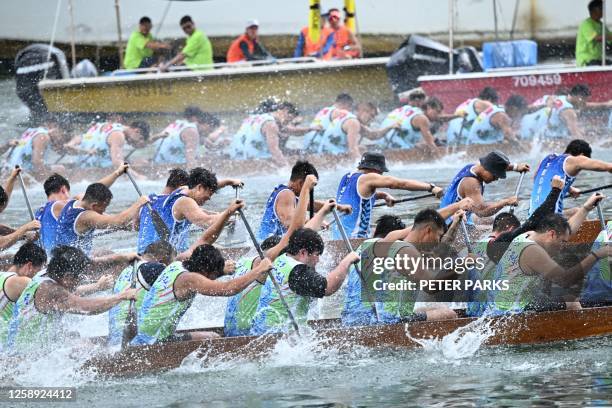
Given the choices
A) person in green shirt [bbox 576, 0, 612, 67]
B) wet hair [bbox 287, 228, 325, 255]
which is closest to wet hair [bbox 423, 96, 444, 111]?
person in green shirt [bbox 576, 0, 612, 67]

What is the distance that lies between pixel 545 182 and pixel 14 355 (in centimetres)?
498

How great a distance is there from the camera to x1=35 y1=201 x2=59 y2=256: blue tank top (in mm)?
11656

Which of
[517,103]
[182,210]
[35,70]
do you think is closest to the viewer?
[182,210]

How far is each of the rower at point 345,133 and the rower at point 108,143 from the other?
2372mm

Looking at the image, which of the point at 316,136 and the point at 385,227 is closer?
the point at 385,227

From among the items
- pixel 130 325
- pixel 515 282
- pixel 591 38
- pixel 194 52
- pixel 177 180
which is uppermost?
pixel 194 52

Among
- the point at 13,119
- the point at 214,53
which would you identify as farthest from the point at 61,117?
the point at 214,53

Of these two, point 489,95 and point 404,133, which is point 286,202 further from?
point 489,95

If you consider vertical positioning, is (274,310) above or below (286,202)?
below

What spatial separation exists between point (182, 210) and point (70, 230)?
3.08 ft

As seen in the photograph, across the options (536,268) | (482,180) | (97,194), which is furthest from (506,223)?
(97,194)

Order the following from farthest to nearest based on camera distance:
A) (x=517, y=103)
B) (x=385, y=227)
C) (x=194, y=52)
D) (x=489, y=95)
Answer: (x=194, y=52) < (x=517, y=103) < (x=489, y=95) < (x=385, y=227)

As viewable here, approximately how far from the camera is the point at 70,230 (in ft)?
37.6

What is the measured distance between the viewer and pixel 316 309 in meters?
11.8
